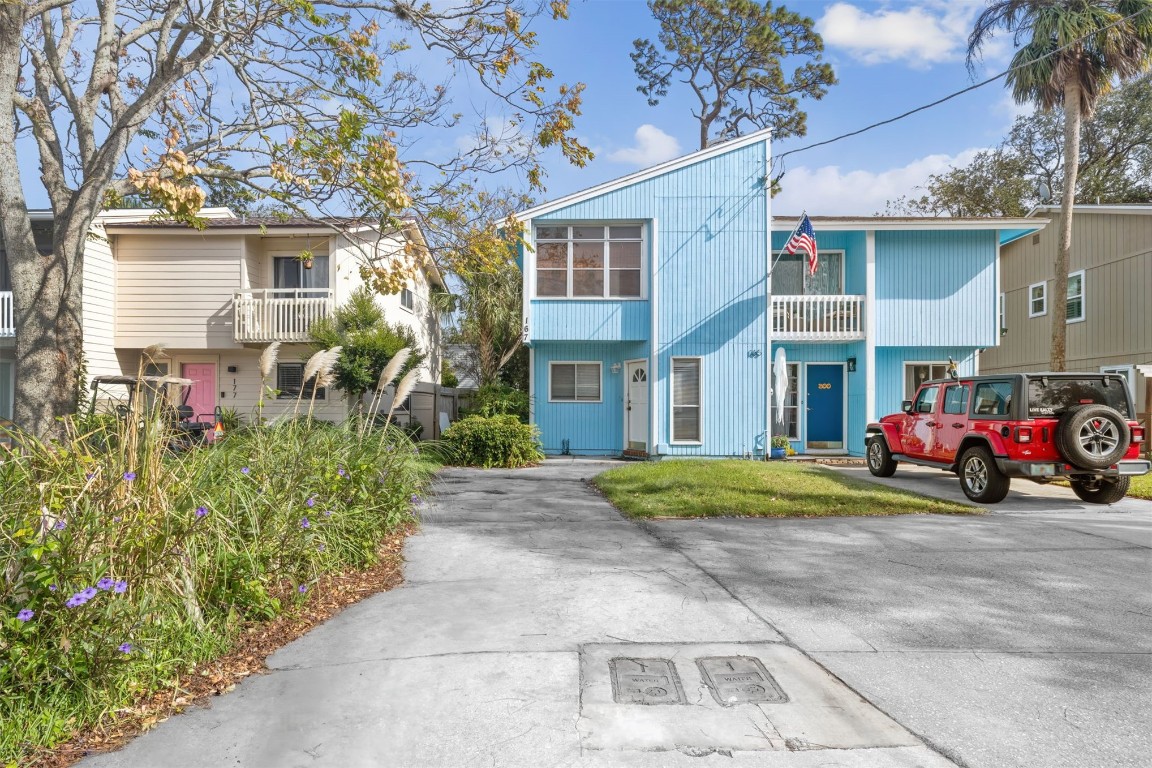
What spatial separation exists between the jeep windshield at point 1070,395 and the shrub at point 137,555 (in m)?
8.85

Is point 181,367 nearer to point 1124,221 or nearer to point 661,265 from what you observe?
point 661,265

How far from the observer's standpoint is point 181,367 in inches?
783

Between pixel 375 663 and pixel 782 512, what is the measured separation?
6.18 m

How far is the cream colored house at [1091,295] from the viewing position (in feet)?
60.5

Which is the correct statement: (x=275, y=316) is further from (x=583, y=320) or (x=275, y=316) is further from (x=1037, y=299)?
(x=1037, y=299)

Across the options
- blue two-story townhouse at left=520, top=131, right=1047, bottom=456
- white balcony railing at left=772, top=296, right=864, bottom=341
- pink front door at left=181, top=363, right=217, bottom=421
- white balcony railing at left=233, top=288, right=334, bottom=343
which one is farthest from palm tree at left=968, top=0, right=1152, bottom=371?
pink front door at left=181, top=363, right=217, bottom=421

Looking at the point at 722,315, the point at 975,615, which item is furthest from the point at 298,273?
the point at 975,615

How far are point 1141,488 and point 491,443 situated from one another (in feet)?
37.0

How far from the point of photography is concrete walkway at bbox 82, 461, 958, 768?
3.12 metres

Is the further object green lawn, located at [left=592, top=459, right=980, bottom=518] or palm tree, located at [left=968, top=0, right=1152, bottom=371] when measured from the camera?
palm tree, located at [left=968, top=0, right=1152, bottom=371]

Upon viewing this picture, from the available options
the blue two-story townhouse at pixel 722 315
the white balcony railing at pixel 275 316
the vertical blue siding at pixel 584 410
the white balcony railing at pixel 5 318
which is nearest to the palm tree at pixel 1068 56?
the blue two-story townhouse at pixel 722 315

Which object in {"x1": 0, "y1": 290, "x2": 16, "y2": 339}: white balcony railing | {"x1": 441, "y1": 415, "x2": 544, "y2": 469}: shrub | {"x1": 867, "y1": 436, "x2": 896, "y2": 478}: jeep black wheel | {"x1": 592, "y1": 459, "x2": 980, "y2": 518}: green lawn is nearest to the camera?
{"x1": 592, "y1": 459, "x2": 980, "y2": 518}: green lawn

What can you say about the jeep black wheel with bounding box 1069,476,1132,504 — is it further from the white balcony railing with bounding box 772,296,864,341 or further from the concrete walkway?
the concrete walkway

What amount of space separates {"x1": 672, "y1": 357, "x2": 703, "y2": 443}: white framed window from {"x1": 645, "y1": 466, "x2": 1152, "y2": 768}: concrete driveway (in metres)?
7.89
